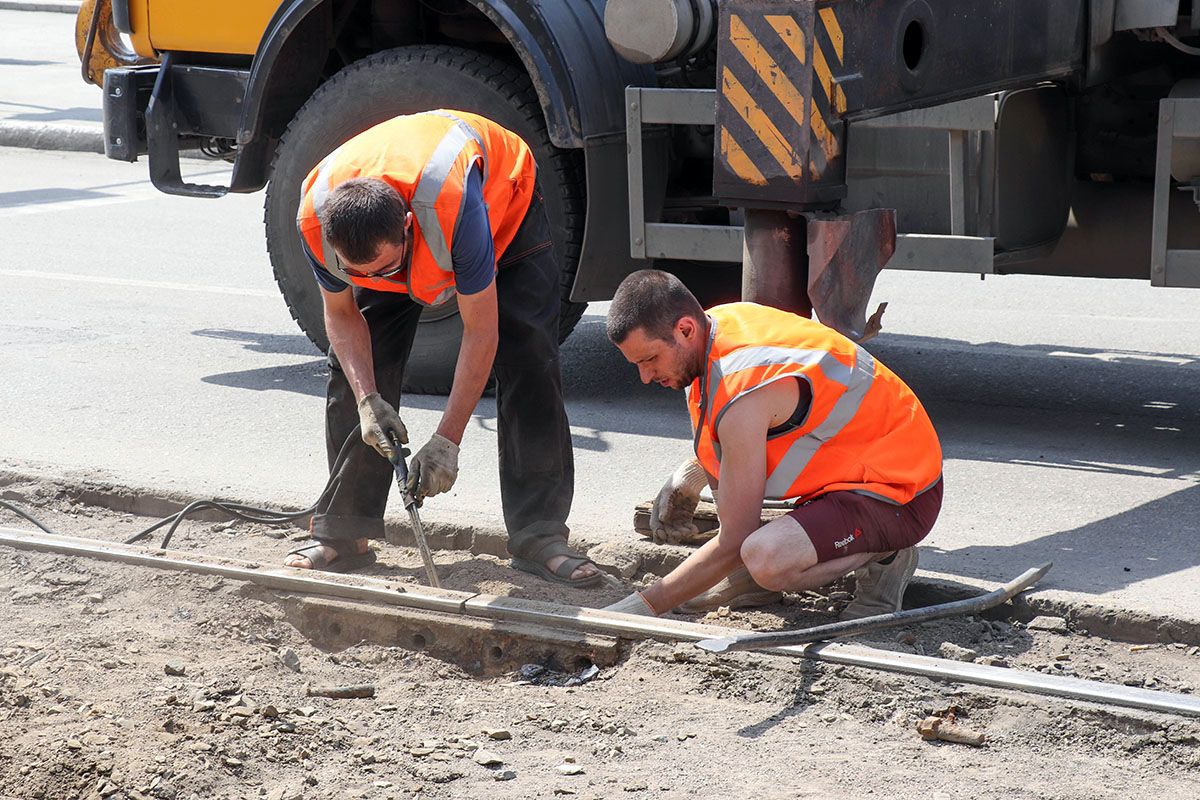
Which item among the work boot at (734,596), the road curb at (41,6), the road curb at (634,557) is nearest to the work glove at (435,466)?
the road curb at (634,557)

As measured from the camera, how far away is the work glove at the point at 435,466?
3986 millimetres

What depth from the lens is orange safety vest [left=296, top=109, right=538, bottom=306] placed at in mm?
3818

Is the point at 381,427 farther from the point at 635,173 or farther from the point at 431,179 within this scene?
the point at 635,173

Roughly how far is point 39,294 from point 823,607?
591 centimetres

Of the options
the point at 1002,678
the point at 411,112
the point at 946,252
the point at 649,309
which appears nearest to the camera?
the point at 1002,678

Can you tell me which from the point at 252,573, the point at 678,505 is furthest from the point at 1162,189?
the point at 252,573

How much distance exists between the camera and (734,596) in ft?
13.4

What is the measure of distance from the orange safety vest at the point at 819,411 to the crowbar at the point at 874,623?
0.31 metres

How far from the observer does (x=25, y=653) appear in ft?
12.4

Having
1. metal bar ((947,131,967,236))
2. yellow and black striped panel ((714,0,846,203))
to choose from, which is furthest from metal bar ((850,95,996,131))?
yellow and black striped panel ((714,0,846,203))

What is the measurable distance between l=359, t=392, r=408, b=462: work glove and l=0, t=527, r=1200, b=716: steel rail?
0.39 metres

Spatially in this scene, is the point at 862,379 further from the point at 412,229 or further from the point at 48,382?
the point at 48,382

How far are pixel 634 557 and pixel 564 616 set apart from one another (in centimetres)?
72

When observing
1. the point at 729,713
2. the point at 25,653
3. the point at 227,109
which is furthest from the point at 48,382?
the point at 729,713
